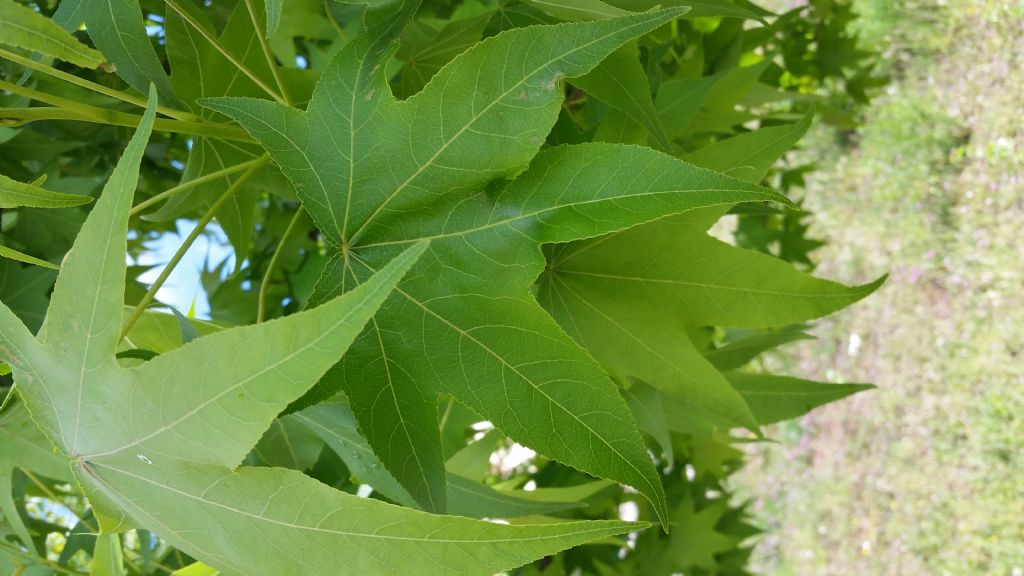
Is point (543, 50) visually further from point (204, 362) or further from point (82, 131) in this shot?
point (82, 131)

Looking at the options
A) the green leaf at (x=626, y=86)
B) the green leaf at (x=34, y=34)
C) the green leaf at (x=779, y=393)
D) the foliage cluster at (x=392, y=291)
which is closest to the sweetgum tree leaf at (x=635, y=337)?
the foliage cluster at (x=392, y=291)

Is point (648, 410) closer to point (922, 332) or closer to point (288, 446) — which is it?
point (288, 446)

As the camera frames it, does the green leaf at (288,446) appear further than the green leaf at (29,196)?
Yes

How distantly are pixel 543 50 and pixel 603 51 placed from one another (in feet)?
0.09

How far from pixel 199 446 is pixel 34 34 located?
20 cm

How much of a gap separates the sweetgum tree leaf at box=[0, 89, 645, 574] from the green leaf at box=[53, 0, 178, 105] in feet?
0.47

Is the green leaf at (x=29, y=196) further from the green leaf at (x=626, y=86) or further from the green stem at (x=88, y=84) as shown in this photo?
the green leaf at (x=626, y=86)

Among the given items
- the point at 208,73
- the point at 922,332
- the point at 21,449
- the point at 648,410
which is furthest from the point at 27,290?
the point at 922,332

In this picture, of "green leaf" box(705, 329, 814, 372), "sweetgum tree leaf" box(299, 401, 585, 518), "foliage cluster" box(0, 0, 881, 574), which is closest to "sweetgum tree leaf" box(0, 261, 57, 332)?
"foliage cluster" box(0, 0, 881, 574)

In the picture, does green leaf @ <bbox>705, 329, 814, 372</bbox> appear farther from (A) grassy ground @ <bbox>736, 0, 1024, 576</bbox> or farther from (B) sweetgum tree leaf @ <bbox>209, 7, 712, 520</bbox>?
(A) grassy ground @ <bbox>736, 0, 1024, 576</bbox>

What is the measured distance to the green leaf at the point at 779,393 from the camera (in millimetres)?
783

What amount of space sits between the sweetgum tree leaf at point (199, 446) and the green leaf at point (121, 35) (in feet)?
0.47

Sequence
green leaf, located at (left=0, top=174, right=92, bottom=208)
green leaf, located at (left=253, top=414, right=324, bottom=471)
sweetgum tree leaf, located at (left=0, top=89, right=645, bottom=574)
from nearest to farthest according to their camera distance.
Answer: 1. sweetgum tree leaf, located at (left=0, top=89, right=645, bottom=574)
2. green leaf, located at (left=0, top=174, right=92, bottom=208)
3. green leaf, located at (left=253, top=414, right=324, bottom=471)

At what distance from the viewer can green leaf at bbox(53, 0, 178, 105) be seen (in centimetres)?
47
